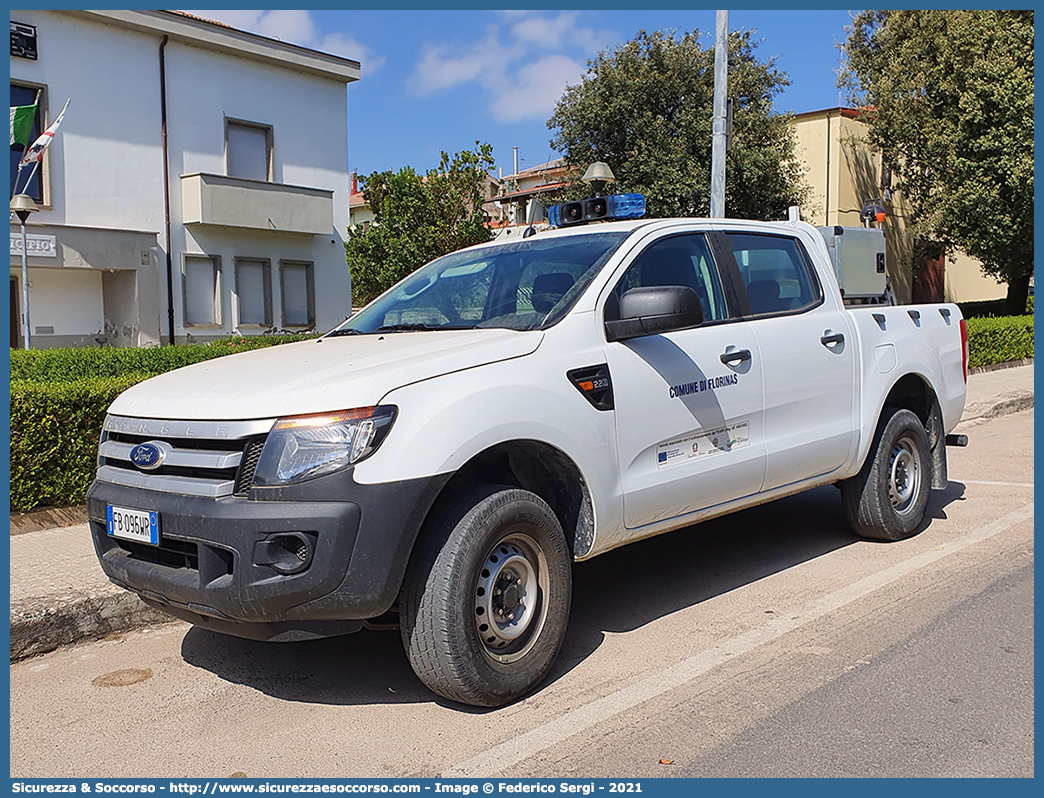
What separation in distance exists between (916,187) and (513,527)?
1027 inches

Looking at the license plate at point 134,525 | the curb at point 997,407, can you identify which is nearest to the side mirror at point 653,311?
the license plate at point 134,525

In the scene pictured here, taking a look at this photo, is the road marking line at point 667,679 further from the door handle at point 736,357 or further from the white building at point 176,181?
the white building at point 176,181

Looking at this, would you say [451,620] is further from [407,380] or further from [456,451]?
[407,380]

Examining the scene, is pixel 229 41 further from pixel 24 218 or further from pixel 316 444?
pixel 316 444

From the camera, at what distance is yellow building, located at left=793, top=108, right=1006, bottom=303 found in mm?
28922

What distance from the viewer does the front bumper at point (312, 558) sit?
3.49 m

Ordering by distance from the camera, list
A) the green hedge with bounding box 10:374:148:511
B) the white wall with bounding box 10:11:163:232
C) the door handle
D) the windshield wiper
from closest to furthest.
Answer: the windshield wiper
the door handle
the green hedge with bounding box 10:374:148:511
the white wall with bounding box 10:11:163:232

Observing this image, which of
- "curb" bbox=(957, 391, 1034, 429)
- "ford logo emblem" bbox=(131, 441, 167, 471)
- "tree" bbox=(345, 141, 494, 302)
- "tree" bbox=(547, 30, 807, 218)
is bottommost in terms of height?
"curb" bbox=(957, 391, 1034, 429)

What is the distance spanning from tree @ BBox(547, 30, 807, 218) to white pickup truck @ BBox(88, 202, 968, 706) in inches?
710

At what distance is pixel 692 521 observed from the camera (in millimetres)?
4902

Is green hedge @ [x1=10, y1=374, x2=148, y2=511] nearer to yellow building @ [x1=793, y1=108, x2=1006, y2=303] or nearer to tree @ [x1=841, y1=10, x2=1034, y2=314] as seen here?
tree @ [x1=841, y1=10, x2=1034, y2=314]

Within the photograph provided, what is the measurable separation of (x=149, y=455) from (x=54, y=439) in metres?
3.15

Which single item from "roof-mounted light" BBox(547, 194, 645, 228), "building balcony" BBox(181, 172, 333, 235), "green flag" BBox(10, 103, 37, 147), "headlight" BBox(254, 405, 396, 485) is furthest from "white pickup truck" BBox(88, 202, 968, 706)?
"building balcony" BBox(181, 172, 333, 235)

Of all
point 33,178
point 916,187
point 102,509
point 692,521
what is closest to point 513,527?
point 692,521
